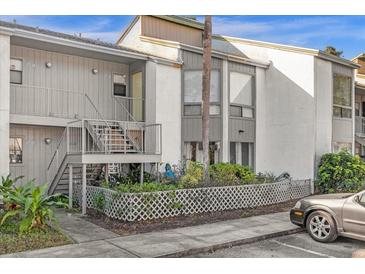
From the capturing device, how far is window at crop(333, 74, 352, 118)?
16.3 meters

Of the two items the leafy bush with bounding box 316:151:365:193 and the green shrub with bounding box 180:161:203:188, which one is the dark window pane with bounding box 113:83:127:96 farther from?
the leafy bush with bounding box 316:151:365:193

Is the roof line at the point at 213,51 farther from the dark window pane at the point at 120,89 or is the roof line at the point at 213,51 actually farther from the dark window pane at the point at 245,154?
the dark window pane at the point at 245,154

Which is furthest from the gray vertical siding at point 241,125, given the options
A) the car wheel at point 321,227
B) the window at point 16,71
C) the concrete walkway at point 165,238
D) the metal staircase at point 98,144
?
the window at point 16,71

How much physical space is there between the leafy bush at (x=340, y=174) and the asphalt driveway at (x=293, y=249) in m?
6.71

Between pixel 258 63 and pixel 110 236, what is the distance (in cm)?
1120

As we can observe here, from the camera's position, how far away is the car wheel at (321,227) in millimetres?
7470

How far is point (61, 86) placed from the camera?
13.4 metres

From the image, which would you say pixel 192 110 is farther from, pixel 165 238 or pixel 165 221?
pixel 165 238

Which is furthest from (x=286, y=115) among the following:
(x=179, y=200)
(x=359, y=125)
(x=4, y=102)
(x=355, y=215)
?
(x=4, y=102)

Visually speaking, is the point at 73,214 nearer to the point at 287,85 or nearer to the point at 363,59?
the point at 287,85

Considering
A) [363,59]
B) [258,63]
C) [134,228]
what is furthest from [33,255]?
[363,59]

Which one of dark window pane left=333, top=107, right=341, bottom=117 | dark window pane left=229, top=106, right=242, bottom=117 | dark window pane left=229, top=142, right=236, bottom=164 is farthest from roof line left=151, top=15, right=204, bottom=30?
dark window pane left=333, top=107, right=341, bottom=117
